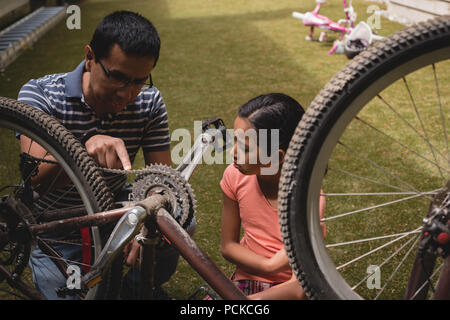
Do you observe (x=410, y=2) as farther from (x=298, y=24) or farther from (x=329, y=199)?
(x=329, y=199)

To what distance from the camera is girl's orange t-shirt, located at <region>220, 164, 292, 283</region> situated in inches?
56.3

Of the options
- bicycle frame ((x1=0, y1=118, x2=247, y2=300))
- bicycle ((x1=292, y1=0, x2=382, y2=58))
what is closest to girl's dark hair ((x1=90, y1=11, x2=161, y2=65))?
bicycle frame ((x1=0, y1=118, x2=247, y2=300))

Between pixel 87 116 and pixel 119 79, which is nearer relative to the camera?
pixel 119 79

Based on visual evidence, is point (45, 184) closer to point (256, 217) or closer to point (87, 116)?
point (87, 116)

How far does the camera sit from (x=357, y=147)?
3.17 m

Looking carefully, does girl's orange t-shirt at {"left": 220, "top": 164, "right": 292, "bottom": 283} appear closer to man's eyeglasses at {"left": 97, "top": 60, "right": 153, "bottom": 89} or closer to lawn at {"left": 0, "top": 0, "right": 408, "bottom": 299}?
man's eyeglasses at {"left": 97, "top": 60, "right": 153, "bottom": 89}

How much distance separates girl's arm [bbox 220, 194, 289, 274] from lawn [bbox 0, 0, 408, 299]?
24.5 inches

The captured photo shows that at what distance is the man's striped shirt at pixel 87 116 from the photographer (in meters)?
1.48

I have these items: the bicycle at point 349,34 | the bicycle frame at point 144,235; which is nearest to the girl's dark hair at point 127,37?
the bicycle frame at point 144,235

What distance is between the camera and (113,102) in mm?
1403

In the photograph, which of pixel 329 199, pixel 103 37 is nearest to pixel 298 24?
pixel 329 199

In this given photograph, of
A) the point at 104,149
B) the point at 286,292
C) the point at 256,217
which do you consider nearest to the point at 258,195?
the point at 256,217

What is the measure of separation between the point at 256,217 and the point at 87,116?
2.20 ft

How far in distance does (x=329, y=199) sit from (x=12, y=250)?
179cm
